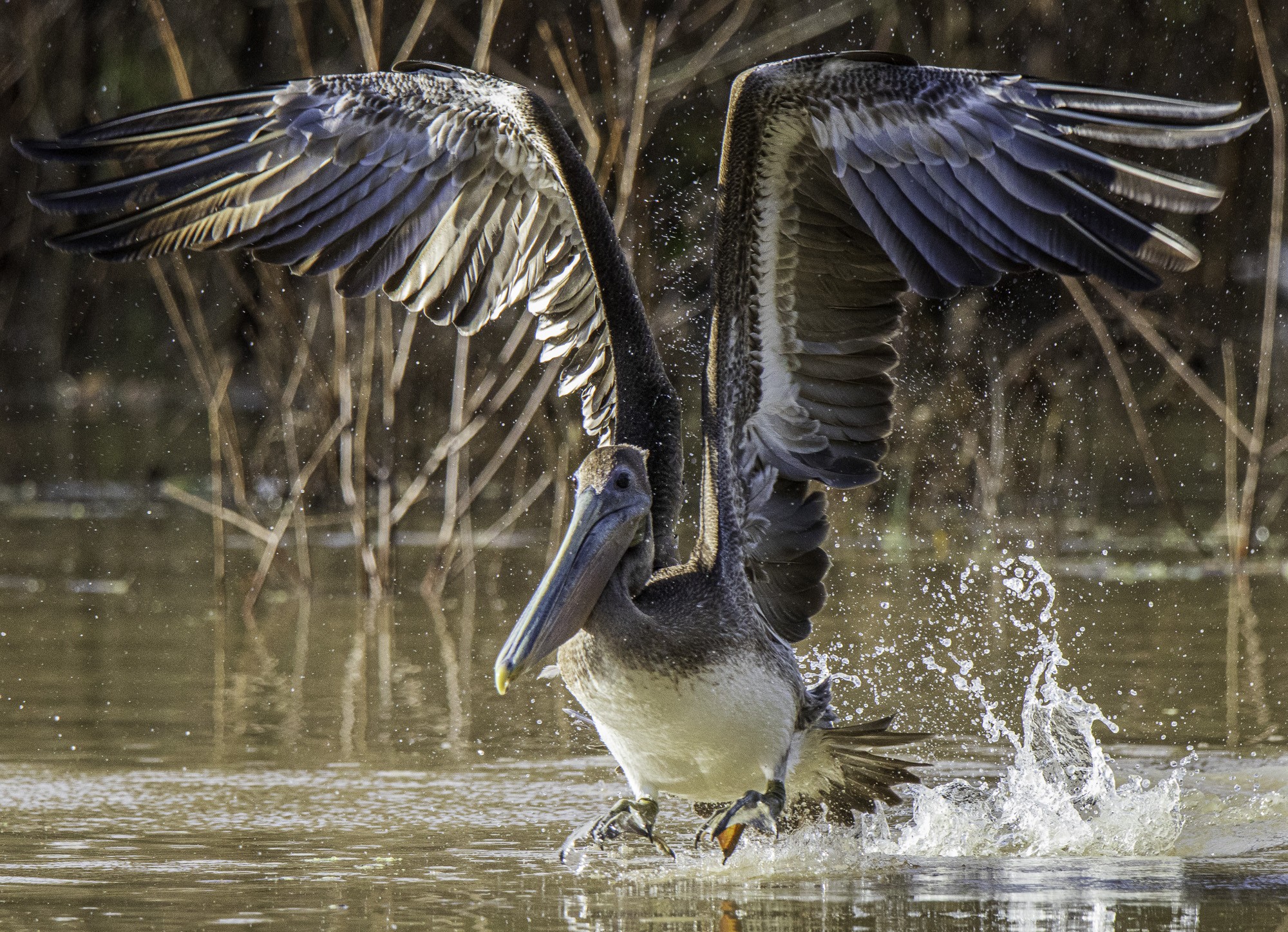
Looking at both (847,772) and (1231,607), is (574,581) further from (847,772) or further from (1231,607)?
(1231,607)

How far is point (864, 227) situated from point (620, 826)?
1760mm

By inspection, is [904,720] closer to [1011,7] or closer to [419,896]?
[419,896]

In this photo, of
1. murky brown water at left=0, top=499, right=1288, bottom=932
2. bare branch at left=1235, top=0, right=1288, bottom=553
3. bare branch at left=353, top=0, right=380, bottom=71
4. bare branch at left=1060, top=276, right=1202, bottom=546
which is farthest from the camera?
bare branch at left=1060, top=276, right=1202, bottom=546

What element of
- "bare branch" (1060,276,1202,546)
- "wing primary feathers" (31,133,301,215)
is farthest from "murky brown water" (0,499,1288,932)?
"wing primary feathers" (31,133,301,215)

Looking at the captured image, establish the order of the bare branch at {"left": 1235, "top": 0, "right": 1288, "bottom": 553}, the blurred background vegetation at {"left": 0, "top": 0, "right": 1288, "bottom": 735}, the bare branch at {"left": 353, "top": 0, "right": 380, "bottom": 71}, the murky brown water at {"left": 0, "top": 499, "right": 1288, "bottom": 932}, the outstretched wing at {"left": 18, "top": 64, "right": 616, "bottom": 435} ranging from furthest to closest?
the blurred background vegetation at {"left": 0, "top": 0, "right": 1288, "bottom": 735}
the bare branch at {"left": 1235, "top": 0, "right": 1288, "bottom": 553}
the bare branch at {"left": 353, "top": 0, "right": 380, "bottom": 71}
the outstretched wing at {"left": 18, "top": 64, "right": 616, "bottom": 435}
the murky brown water at {"left": 0, "top": 499, "right": 1288, "bottom": 932}

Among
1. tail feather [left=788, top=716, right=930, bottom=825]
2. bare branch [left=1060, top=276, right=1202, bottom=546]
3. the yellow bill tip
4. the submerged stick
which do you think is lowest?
the yellow bill tip

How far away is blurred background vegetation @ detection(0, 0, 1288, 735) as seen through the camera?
28.1 ft

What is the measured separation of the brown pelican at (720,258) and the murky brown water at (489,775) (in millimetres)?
411

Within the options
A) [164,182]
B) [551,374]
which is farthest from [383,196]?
[551,374]

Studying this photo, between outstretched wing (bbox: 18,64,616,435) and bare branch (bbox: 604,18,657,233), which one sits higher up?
bare branch (bbox: 604,18,657,233)

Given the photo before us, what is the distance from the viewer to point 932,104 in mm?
5211

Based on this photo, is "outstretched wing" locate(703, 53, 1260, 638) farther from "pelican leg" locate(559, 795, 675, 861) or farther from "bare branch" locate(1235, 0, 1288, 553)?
"bare branch" locate(1235, 0, 1288, 553)

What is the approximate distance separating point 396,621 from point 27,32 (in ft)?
39.6

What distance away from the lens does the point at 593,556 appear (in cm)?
495
